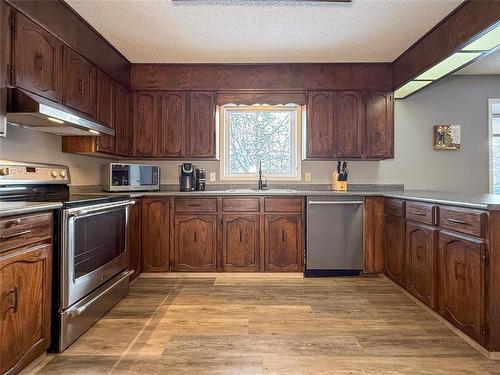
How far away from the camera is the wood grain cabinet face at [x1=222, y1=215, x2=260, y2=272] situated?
333cm

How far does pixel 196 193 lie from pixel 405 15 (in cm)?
243

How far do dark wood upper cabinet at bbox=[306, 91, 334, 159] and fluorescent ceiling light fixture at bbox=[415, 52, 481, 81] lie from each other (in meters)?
0.92

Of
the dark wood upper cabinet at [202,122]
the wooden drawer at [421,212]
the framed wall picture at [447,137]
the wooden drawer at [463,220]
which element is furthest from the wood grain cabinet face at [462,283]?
the dark wood upper cabinet at [202,122]

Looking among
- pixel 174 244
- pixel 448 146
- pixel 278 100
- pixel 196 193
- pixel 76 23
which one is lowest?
pixel 174 244

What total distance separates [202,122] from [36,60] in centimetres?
174

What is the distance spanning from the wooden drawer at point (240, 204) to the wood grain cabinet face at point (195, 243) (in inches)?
6.7

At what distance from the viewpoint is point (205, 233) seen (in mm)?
3330

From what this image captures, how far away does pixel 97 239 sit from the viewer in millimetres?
2262

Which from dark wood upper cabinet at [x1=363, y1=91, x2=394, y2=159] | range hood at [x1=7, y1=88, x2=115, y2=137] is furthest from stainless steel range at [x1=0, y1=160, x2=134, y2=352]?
dark wood upper cabinet at [x1=363, y1=91, x2=394, y2=159]

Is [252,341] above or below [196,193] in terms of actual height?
below

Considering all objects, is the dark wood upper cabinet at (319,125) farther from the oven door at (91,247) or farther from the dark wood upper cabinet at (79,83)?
the dark wood upper cabinet at (79,83)

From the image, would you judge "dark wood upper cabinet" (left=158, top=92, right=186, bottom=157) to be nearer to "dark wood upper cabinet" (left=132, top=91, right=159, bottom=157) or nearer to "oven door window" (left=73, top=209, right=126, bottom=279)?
"dark wood upper cabinet" (left=132, top=91, right=159, bottom=157)

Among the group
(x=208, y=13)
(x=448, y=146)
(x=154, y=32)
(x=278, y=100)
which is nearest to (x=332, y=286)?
(x=278, y=100)

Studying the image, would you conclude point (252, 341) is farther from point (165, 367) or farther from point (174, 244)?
point (174, 244)
